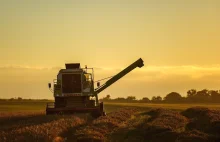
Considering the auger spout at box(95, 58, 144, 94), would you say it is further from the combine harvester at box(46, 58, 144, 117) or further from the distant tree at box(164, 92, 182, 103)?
the distant tree at box(164, 92, 182, 103)

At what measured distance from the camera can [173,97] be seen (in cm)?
11838

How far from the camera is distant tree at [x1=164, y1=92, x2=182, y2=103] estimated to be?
11284 cm

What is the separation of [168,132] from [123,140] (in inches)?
95.0

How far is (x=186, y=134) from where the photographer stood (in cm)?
2262

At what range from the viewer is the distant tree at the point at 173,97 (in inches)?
4442

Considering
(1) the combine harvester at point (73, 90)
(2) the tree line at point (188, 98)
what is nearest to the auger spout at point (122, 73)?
(1) the combine harvester at point (73, 90)

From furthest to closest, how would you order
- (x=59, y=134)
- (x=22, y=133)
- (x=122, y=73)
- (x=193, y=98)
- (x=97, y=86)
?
(x=193, y=98), (x=122, y=73), (x=97, y=86), (x=59, y=134), (x=22, y=133)

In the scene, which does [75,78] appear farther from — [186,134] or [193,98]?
[193,98]

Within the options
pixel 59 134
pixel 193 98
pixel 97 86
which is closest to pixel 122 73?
pixel 97 86

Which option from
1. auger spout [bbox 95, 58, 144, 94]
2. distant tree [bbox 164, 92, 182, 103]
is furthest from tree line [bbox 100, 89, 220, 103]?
auger spout [bbox 95, 58, 144, 94]

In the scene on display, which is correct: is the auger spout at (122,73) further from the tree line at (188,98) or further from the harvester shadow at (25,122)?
the tree line at (188,98)

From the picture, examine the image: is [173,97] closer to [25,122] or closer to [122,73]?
[122,73]

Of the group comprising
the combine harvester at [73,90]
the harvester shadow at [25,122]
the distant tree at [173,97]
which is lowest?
the harvester shadow at [25,122]

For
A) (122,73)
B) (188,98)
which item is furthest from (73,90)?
(188,98)
